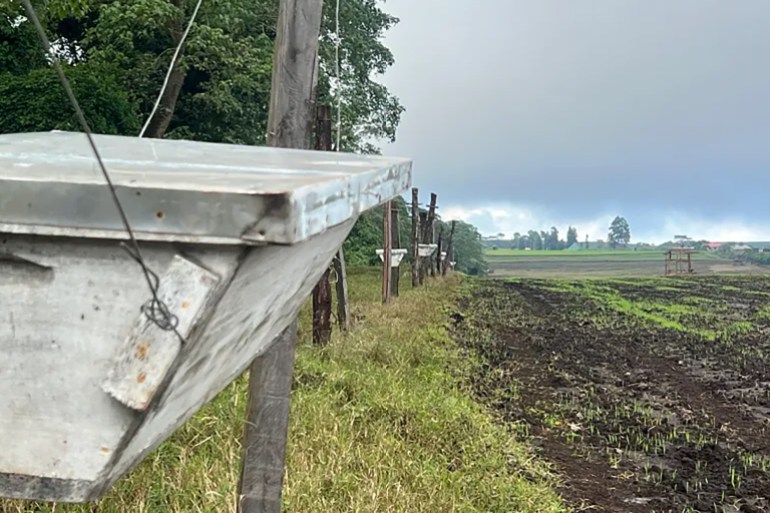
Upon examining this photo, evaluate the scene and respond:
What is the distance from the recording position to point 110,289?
100cm

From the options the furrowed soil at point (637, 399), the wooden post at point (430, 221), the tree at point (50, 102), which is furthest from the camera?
the wooden post at point (430, 221)

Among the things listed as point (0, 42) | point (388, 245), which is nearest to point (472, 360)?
point (388, 245)

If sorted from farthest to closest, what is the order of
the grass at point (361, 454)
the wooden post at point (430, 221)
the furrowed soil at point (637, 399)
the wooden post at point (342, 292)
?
1. the wooden post at point (430, 221)
2. the wooden post at point (342, 292)
3. the furrowed soil at point (637, 399)
4. the grass at point (361, 454)

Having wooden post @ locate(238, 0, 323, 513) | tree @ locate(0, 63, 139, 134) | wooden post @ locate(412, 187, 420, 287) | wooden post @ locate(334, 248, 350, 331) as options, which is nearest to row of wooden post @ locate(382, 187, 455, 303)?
wooden post @ locate(412, 187, 420, 287)

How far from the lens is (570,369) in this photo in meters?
9.40

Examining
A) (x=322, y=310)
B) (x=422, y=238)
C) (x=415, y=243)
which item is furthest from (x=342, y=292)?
(x=422, y=238)

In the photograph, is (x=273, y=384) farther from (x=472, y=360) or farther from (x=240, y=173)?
(x=472, y=360)

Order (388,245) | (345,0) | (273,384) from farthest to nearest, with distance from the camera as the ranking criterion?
(345,0) < (388,245) < (273,384)

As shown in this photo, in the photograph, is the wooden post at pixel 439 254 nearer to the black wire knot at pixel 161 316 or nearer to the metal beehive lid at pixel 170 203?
the metal beehive lid at pixel 170 203

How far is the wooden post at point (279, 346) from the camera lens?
2746 millimetres

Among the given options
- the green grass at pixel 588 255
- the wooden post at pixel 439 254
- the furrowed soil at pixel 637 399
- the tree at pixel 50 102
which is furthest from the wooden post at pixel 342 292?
the green grass at pixel 588 255

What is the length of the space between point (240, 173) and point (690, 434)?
6.30m

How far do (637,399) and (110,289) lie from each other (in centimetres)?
772

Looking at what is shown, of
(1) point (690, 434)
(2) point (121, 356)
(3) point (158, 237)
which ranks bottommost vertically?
(1) point (690, 434)
